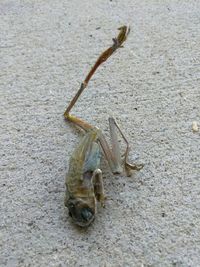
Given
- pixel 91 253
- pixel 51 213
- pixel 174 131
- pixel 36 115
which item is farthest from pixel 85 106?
pixel 91 253

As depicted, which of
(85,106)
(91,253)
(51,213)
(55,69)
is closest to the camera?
(91,253)

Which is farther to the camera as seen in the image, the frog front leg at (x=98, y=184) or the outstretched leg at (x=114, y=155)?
the outstretched leg at (x=114, y=155)

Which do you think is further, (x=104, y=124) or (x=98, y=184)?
(x=104, y=124)

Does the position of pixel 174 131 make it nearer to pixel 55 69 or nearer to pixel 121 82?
pixel 121 82

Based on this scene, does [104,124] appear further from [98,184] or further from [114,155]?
[98,184]

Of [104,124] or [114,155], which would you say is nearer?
[114,155]

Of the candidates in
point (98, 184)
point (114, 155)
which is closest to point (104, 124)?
point (114, 155)

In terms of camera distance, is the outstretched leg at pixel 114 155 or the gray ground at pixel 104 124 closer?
the gray ground at pixel 104 124

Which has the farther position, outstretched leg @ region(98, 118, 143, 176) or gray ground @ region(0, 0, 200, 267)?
outstretched leg @ region(98, 118, 143, 176)
